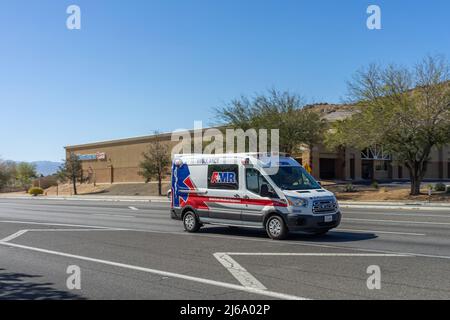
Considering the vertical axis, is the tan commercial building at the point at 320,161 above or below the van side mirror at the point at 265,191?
above

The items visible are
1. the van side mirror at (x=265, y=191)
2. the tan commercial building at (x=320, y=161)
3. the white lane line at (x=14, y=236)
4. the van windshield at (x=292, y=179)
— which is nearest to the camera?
the van side mirror at (x=265, y=191)

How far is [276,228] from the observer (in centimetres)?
1360

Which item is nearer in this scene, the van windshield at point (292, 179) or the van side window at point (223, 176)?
the van windshield at point (292, 179)

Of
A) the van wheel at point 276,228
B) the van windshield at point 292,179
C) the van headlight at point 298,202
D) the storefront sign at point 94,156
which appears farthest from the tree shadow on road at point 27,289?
the storefront sign at point 94,156

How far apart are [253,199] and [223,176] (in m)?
1.35

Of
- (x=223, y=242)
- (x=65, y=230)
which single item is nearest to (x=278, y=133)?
(x=65, y=230)

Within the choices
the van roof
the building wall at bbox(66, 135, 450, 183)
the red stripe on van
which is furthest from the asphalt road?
the building wall at bbox(66, 135, 450, 183)

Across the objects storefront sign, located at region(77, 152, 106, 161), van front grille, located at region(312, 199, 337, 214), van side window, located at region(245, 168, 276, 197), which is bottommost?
van front grille, located at region(312, 199, 337, 214)

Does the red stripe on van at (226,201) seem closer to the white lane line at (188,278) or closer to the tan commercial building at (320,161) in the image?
the white lane line at (188,278)

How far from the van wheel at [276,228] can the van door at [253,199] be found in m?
0.31

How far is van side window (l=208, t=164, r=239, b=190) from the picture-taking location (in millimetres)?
14758

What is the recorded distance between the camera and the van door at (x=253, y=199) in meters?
14.0

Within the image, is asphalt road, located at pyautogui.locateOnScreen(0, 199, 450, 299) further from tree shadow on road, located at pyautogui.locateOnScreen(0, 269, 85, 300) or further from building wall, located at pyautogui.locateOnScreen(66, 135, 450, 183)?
building wall, located at pyautogui.locateOnScreen(66, 135, 450, 183)
